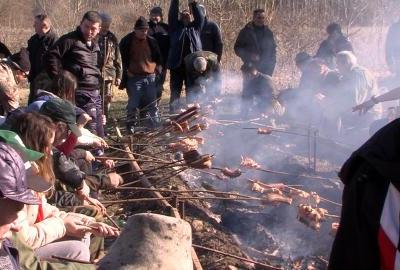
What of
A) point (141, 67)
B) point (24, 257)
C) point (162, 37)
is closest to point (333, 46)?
point (162, 37)

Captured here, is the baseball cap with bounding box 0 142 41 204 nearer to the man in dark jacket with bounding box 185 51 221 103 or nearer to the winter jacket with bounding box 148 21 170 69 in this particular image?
the man in dark jacket with bounding box 185 51 221 103

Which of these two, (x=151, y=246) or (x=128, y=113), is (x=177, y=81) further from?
(x=151, y=246)

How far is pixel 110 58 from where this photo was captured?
1005 cm

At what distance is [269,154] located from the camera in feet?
29.4

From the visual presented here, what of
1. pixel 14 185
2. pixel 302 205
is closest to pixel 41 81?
pixel 302 205

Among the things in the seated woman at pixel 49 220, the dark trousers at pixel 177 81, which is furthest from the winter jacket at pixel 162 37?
the seated woman at pixel 49 220

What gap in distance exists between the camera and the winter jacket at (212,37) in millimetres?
11164

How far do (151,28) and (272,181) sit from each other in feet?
16.2

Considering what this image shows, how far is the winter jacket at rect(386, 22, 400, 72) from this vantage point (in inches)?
441

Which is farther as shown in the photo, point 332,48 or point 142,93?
point 332,48

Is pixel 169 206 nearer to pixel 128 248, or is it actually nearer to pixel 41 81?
pixel 128 248

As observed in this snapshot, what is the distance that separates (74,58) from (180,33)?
341 centimetres

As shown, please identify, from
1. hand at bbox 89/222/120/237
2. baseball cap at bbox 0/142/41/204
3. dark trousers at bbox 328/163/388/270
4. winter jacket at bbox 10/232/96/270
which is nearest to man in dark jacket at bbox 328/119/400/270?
dark trousers at bbox 328/163/388/270

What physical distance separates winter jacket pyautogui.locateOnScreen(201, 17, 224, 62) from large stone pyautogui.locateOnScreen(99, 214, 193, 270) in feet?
25.8
